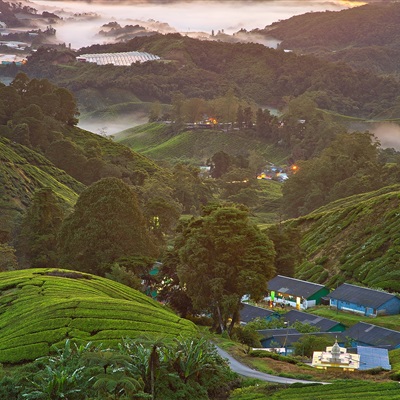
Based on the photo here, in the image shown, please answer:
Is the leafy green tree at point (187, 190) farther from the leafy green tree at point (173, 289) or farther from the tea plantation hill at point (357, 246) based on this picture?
the leafy green tree at point (173, 289)

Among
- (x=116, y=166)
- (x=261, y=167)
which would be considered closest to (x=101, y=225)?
(x=116, y=166)

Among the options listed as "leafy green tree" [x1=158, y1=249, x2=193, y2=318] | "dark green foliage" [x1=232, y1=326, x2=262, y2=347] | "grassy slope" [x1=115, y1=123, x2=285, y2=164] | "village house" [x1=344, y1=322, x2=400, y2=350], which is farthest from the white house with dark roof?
"grassy slope" [x1=115, y1=123, x2=285, y2=164]

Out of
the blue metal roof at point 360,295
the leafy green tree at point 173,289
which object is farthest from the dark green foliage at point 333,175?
the leafy green tree at point 173,289

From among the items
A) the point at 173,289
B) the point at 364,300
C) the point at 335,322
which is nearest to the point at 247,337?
the point at 173,289

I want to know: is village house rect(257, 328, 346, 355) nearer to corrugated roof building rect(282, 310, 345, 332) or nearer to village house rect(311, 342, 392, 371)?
corrugated roof building rect(282, 310, 345, 332)

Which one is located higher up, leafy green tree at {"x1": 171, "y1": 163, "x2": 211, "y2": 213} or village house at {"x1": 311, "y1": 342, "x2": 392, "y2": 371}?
village house at {"x1": 311, "y1": 342, "x2": 392, "y2": 371}

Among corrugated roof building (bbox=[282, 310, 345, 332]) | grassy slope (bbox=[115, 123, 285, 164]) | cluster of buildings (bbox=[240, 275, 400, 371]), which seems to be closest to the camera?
Result: cluster of buildings (bbox=[240, 275, 400, 371])

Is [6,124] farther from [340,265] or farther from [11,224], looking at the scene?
[340,265]

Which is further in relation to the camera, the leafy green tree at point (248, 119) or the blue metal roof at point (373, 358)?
the leafy green tree at point (248, 119)

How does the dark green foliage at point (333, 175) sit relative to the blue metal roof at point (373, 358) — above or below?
below
